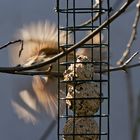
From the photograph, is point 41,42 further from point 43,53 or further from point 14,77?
point 14,77

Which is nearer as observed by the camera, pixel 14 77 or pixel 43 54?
pixel 43 54

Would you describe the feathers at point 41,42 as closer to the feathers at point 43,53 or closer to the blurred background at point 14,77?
the feathers at point 43,53

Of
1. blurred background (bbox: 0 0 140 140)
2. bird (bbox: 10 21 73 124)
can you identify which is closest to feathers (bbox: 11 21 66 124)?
bird (bbox: 10 21 73 124)

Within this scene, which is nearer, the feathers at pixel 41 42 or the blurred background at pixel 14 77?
the feathers at pixel 41 42

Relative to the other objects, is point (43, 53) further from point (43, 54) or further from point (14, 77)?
point (14, 77)

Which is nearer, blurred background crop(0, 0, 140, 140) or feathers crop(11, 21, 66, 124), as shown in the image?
feathers crop(11, 21, 66, 124)

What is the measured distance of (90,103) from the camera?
2.23 m

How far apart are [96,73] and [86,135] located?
246mm

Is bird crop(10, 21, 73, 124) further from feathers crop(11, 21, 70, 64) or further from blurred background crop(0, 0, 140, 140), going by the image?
blurred background crop(0, 0, 140, 140)

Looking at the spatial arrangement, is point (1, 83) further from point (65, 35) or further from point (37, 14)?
point (65, 35)

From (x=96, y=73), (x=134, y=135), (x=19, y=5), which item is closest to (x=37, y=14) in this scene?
(x=19, y=5)

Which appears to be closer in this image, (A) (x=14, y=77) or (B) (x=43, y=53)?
(B) (x=43, y=53)

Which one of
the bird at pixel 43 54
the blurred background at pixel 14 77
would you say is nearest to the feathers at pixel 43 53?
the bird at pixel 43 54

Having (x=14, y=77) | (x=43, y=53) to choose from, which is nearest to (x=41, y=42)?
(x=43, y=53)
